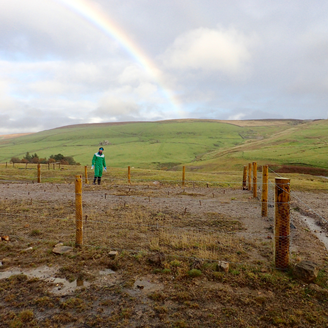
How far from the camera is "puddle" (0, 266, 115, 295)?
4859 millimetres

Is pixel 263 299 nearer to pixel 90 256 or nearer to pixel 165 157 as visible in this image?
pixel 90 256

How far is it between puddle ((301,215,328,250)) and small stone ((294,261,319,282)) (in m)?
2.57

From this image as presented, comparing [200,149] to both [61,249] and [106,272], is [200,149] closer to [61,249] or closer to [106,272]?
[61,249]

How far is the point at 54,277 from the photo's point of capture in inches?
208

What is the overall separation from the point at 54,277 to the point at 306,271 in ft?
16.2

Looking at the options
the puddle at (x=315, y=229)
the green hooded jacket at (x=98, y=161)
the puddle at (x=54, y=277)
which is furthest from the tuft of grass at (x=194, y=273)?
the green hooded jacket at (x=98, y=161)

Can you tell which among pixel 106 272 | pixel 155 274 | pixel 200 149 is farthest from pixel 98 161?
Result: pixel 200 149

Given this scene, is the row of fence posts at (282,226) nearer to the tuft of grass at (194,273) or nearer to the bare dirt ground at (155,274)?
the bare dirt ground at (155,274)

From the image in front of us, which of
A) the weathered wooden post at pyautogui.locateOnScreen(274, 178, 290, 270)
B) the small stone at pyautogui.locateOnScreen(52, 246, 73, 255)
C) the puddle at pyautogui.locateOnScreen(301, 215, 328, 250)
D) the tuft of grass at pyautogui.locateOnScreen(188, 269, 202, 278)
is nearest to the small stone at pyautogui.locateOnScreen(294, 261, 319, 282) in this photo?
the weathered wooden post at pyautogui.locateOnScreen(274, 178, 290, 270)

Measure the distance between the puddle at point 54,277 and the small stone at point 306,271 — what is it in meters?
3.71

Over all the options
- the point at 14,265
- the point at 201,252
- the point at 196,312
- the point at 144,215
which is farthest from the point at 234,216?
the point at 14,265

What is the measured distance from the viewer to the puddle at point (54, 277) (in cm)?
486

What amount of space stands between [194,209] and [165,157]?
2320 inches

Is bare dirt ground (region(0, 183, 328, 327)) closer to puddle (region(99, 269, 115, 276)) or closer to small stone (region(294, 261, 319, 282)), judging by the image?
puddle (region(99, 269, 115, 276))
